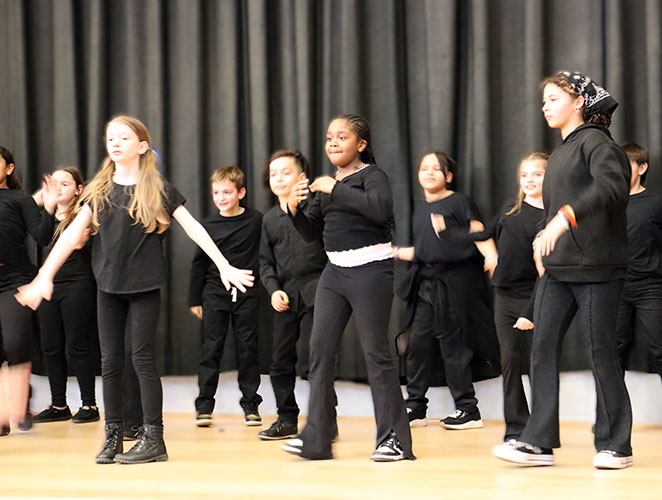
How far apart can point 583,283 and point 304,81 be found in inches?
89.3

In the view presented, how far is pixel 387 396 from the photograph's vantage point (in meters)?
3.16

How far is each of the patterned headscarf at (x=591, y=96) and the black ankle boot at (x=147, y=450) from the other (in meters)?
2.03

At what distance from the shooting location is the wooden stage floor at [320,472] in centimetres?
265

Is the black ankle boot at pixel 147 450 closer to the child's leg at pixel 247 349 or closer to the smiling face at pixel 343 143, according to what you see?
the child's leg at pixel 247 349

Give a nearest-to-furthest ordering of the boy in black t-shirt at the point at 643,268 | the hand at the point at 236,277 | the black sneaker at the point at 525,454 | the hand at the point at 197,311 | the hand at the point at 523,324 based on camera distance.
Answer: the black sneaker at the point at 525,454 < the hand at the point at 236,277 < the hand at the point at 523,324 < the boy in black t-shirt at the point at 643,268 < the hand at the point at 197,311

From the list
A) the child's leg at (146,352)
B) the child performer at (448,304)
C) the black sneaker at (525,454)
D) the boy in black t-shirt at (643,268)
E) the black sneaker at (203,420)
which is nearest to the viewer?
the black sneaker at (525,454)

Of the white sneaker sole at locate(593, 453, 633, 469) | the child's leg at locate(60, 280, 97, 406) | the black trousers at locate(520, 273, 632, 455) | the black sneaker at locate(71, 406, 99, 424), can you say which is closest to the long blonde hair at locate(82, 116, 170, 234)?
the child's leg at locate(60, 280, 97, 406)

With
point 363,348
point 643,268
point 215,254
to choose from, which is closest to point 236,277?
point 215,254

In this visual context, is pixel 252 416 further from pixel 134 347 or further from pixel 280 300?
pixel 134 347

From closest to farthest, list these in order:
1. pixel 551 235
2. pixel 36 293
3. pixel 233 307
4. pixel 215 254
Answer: pixel 551 235
pixel 36 293
pixel 215 254
pixel 233 307

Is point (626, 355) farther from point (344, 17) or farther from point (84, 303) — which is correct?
point (84, 303)

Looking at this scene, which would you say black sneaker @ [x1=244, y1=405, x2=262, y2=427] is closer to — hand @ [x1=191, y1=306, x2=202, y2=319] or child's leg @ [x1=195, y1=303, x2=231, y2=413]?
child's leg @ [x1=195, y1=303, x2=231, y2=413]

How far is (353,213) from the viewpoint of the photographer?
10.5 feet

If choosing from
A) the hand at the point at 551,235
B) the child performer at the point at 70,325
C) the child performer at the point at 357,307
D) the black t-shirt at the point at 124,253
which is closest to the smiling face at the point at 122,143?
the black t-shirt at the point at 124,253
